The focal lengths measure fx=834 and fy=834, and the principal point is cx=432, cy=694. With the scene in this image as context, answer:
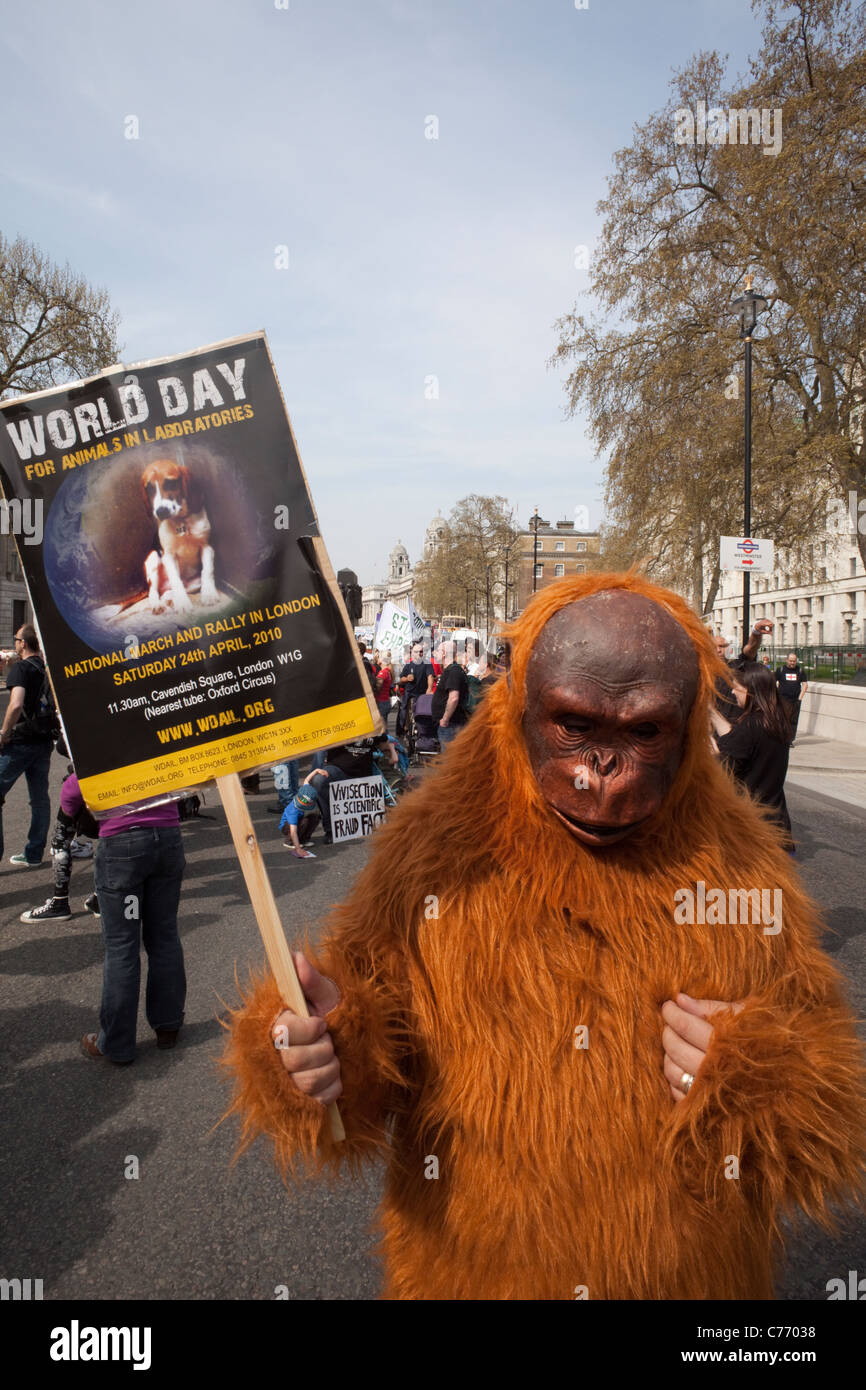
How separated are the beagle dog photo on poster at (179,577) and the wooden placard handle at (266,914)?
15cm

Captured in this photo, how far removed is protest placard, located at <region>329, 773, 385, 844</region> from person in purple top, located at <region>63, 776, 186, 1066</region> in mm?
2992

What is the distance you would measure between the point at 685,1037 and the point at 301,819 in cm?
648

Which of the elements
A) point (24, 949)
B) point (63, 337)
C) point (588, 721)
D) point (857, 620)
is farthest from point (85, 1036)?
point (857, 620)

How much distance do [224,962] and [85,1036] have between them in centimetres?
109

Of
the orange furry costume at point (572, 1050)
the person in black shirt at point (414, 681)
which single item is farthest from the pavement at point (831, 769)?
the orange furry costume at point (572, 1050)

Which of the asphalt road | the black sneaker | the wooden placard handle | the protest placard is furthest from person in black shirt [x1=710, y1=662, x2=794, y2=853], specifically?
the black sneaker

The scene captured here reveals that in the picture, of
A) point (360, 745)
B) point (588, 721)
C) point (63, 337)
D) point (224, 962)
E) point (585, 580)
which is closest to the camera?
point (588, 721)

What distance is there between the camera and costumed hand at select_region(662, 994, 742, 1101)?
1.31m

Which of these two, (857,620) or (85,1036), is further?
(857,620)

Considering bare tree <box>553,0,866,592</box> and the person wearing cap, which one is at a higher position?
bare tree <box>553,0,866,592</box>

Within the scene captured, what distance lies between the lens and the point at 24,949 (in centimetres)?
512

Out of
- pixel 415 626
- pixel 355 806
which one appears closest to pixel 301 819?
pixel 355 806

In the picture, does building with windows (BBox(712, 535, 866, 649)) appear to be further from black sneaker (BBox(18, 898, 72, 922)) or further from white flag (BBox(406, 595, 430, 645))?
black sneaker (BBox(18, 898, 72, 922))
